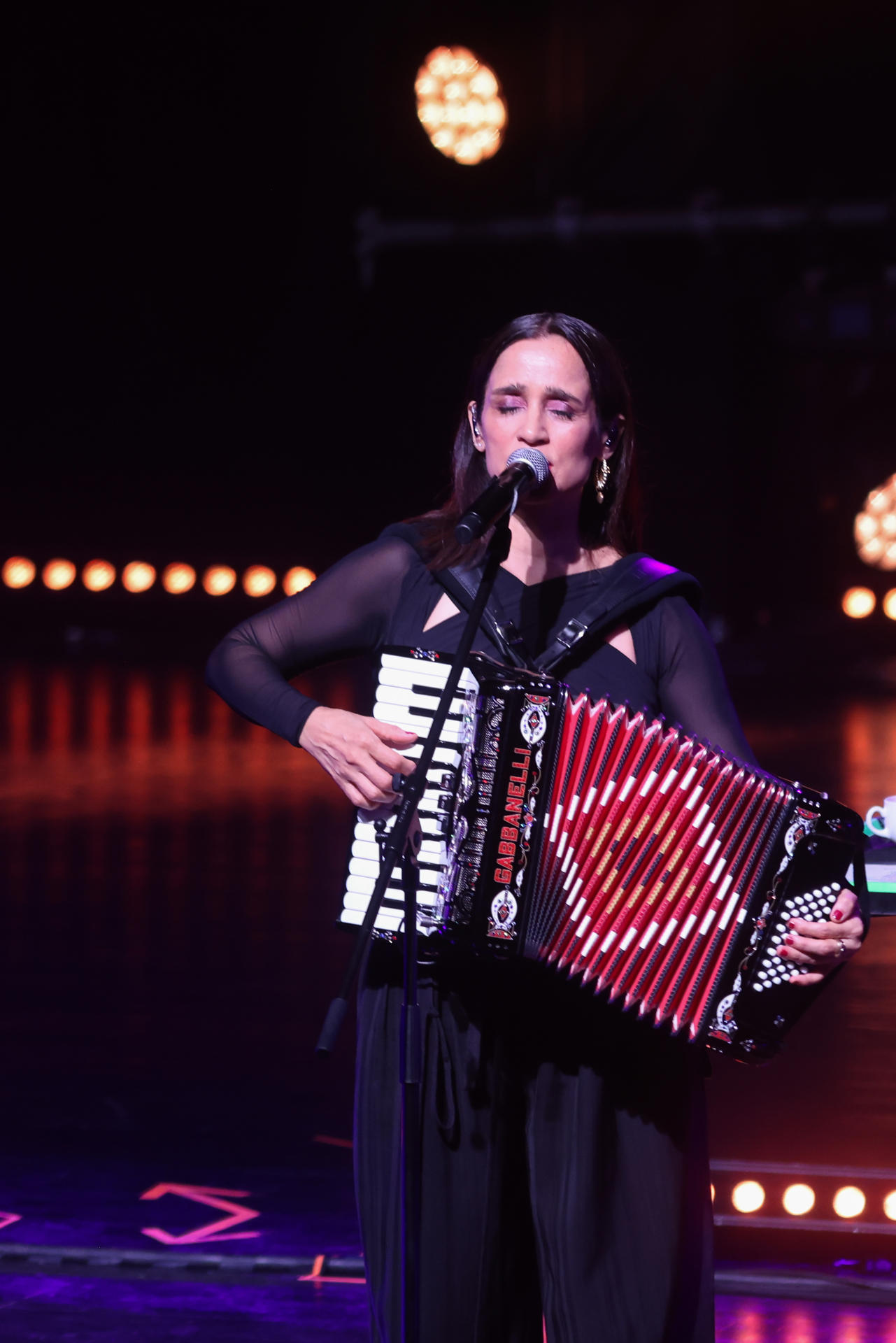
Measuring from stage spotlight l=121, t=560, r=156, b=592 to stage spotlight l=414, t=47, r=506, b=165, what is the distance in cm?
351

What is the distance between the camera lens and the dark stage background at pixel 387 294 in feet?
31.3

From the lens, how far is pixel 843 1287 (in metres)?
2.59

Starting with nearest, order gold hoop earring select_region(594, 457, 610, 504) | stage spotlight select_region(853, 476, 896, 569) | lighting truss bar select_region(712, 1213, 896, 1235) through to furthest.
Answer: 1. gold hoop earring select_region(594, 457, 610, 504)
2. lighting truss bar select_region(712, 1213, 896, 1235)
3. stage spotlight select_region(853, 476, 896, 569)

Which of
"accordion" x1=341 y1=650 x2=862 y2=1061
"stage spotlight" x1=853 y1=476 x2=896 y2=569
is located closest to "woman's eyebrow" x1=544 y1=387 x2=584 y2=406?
"accordion" x1=341 y1=650 x2=862 y2=1061

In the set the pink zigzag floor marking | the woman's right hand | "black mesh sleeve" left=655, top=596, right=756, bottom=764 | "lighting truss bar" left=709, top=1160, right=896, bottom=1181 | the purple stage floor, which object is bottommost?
the purple stage floor

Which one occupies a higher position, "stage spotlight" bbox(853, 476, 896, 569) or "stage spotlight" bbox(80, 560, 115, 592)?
"stage spotlight" bbox(853, 476, 896, 569)

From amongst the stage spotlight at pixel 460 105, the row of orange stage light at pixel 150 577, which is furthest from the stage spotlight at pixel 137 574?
the stage spotlight at pixel 460 105

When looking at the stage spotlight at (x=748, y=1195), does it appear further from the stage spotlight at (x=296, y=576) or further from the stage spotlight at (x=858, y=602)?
the stage spotlight at (x=296, y=576)

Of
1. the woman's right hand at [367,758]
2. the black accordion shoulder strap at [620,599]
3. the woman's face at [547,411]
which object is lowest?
the woman's right hand at [367,758]

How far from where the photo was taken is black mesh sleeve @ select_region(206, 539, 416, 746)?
2.01 m

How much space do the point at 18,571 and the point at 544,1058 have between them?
9645mm

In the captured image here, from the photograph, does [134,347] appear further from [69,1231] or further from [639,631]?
[639,631]

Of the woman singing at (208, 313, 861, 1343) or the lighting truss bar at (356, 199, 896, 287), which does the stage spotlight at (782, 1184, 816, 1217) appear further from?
the lighting truss bar at (356, 199, 896, 287)

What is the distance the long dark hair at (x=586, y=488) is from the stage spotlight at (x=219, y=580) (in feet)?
29.5
